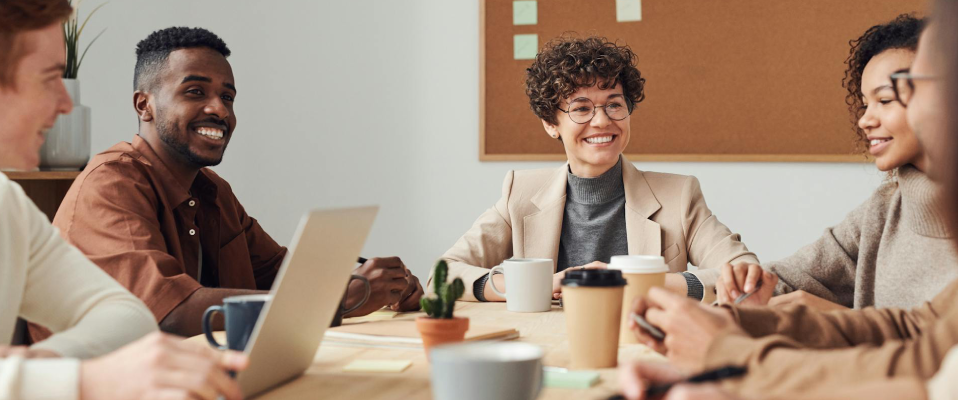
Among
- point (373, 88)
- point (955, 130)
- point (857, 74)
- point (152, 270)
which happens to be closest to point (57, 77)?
point (152, 270)

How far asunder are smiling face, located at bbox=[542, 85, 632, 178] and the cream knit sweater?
54.4 inches

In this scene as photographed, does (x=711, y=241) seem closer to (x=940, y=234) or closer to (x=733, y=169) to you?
(x=940, y=234)

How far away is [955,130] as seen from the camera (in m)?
0.77

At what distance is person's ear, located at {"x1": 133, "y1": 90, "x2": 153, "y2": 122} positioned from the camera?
6.74 feet

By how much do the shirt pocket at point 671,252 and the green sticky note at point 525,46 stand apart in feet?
4.47

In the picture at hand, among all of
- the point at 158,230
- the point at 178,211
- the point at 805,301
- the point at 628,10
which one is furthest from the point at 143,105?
the point at 628,10

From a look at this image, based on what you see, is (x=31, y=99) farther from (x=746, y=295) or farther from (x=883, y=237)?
(x=883, y=237)

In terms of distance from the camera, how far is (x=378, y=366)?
1.06 meters

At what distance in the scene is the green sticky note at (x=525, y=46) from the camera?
3289 mm

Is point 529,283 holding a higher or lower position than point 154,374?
lower

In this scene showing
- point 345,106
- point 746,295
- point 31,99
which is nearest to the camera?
point 31,99

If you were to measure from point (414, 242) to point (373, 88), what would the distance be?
0.68m

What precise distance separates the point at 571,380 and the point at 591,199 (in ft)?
4.35

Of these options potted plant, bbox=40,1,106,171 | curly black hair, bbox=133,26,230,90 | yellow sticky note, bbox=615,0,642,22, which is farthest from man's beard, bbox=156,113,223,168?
yellow sticky note, bbox=615,0,642,22
